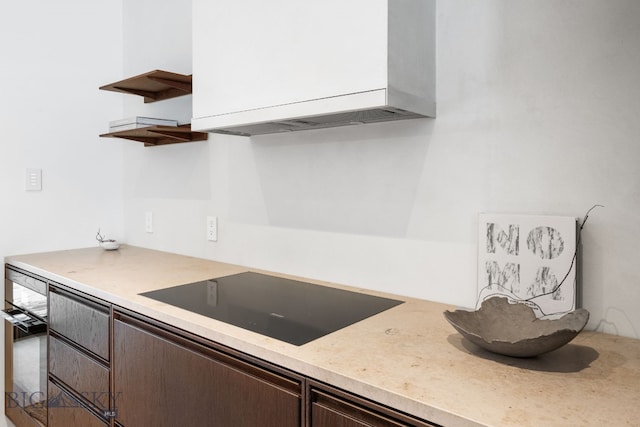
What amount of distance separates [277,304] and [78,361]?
875 millimetres

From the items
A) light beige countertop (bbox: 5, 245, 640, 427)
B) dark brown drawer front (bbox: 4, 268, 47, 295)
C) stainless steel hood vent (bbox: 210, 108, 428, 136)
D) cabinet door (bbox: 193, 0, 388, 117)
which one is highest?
cabinet door (bbox: 193, 0, 388, 117)

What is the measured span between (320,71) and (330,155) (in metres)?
0.44

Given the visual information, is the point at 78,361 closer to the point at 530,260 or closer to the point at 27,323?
the point at 27,323

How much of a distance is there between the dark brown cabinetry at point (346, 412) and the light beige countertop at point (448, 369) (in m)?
0.02

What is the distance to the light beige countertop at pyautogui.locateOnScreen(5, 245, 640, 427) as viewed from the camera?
73 centimetres

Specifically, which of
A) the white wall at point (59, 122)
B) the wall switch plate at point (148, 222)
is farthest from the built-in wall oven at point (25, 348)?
the wall switch plate at point (148, 222)

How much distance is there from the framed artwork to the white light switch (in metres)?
2.26

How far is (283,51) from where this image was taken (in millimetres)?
1322

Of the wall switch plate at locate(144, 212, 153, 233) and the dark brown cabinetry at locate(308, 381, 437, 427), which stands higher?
the wall switch plate at locate(144, 212, 153, 233)

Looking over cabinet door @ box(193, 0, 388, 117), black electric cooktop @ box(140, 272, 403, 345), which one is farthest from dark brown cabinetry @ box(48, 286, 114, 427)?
cabinet door @ box(193, 0, 388, 117)

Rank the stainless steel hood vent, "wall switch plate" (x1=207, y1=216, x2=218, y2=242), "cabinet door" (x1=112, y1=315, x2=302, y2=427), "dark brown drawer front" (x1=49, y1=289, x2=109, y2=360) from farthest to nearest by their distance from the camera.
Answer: "wall switch plate" (x1=207, y1=216, x2=218, y2=242)
"dark brown drawer front" (x1=49, y1=289, x2=109, y2=360)
the stainless steel hood vent
"cabinet door" (x1=112, y1=315, x2=302, y2=427)

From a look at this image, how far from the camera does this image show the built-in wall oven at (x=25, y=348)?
189cm

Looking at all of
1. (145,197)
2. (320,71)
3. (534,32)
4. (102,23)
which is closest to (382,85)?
(320,71)

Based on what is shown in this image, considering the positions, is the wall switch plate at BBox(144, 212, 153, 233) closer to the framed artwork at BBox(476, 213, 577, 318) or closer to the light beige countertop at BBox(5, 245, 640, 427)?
the light beige countertop at BBox(5, 245, 640, 427)
